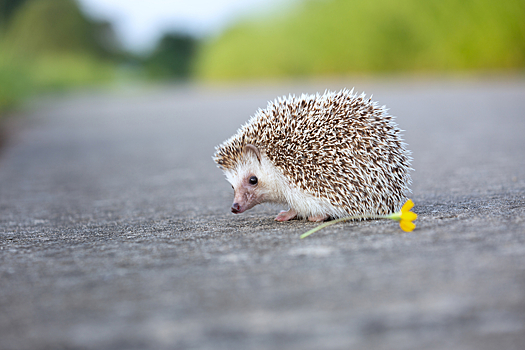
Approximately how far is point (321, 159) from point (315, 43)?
968 inches

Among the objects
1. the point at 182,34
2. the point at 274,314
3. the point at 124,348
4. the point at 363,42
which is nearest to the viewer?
the point at 124,348

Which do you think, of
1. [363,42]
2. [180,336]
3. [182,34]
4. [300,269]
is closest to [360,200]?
[300,269]

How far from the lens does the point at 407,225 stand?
7.88 ft

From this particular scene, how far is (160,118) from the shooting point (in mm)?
12648

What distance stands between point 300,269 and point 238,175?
1.23m

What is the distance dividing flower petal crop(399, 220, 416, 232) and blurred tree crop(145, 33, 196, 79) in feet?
191

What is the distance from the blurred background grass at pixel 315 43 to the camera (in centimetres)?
1783

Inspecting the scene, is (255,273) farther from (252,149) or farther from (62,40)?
(62,40)

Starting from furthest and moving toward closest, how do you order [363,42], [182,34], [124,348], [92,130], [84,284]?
[182,34] < [363,42] < [92,130] < [84,284] < [124,348]

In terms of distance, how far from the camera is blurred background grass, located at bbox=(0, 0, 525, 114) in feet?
58.5

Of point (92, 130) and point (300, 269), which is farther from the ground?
point (92, 130)

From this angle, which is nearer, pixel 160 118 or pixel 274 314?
pixel 274 314

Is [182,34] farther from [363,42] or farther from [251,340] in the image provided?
[251,340]

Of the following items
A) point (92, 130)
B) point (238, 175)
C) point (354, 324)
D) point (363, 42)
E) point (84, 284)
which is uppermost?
point (363, 42)
